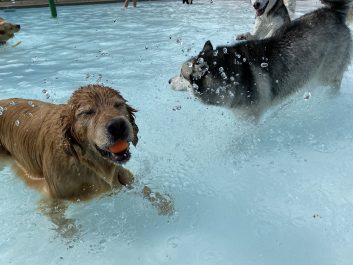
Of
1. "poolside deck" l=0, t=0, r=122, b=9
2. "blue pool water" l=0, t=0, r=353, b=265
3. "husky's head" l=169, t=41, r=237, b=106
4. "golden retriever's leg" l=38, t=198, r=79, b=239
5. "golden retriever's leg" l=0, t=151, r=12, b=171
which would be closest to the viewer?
"blue pool water" l=0, t=0, r=353, b=265

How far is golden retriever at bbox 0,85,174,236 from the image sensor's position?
8.55 feet

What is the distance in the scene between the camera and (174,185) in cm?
380

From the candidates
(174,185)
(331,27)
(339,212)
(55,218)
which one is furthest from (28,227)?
(331,27)

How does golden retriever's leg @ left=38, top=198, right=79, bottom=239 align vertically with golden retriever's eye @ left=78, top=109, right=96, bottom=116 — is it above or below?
below

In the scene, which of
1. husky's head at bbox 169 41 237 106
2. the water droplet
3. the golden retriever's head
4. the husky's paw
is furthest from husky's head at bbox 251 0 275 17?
the golden retriever's head

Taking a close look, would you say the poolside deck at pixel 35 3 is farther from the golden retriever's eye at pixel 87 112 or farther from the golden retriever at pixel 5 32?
the golden retriever's eye at pixel 87 112

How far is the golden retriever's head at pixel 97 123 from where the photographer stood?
2512 mm

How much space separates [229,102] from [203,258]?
2538 millimetres

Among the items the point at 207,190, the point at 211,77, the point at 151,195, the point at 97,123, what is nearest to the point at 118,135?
the point at 97,123

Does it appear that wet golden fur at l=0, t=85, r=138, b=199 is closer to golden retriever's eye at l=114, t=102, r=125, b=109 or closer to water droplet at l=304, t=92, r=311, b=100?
golden retriever's eye at l=114, t=102, r=125, b=109

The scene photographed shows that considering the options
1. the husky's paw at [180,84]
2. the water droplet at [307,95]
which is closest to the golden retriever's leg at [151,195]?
the husky's paw at [180,84]

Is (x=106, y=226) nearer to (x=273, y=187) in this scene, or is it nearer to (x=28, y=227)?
(x=28, y=227)

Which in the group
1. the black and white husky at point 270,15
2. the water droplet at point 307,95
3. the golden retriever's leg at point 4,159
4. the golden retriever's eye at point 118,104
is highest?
the golden retriever's eye at point 118,104

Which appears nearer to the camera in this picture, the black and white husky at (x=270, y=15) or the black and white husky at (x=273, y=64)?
the black and white husky at (x=273, y=64)
